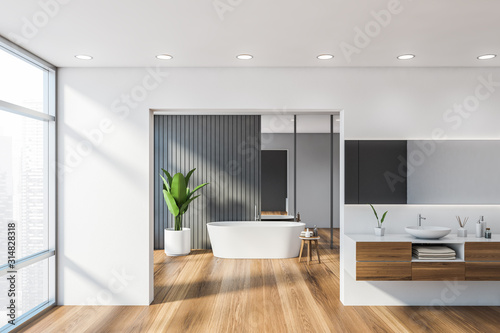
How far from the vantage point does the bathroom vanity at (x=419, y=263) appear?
3.86 metres

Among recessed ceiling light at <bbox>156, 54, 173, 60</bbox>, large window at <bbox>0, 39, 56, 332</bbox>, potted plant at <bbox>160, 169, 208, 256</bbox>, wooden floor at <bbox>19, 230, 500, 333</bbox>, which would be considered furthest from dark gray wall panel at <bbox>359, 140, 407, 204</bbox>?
potted plant at <bbox>160, 169, 208, 256</bbox>

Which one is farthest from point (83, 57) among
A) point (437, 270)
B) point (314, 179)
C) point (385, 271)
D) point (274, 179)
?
point (314, 179)

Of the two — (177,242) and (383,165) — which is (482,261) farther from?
(177,242)

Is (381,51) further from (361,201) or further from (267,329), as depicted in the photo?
(267,329)

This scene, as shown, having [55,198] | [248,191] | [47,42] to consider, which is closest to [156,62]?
[47,42]

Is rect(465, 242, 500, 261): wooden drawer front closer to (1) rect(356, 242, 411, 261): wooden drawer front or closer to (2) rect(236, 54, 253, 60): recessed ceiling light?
(1) rect(356, 242, 411, 261): wooden drawer front

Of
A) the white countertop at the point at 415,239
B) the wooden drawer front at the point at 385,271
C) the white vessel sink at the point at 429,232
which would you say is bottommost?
the wooden drawer front at the point at 385,271

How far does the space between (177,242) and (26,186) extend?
10.9 ft

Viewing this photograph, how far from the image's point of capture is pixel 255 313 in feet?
13.0

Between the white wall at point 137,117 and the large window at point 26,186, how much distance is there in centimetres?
13

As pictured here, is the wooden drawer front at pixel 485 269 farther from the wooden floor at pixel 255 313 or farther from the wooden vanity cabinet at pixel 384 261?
the wooden vanity cabinet at pixel 384 261

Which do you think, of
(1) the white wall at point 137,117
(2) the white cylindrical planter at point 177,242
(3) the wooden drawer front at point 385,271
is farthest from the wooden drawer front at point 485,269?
(2) the white cylindrical planter at point 177,242

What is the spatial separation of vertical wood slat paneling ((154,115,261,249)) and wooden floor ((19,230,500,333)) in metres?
2.10

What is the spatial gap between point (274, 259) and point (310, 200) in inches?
138
